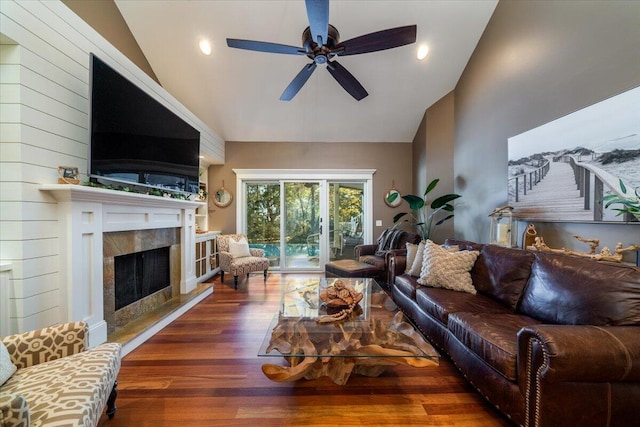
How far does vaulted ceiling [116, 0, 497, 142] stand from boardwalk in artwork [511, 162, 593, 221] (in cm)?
238

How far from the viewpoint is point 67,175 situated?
6.22 feet

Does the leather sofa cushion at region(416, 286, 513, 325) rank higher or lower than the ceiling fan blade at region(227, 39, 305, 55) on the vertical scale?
lower

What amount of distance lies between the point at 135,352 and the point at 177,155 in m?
2.22

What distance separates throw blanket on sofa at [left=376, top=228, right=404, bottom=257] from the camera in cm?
423

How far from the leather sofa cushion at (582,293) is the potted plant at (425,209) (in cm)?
203

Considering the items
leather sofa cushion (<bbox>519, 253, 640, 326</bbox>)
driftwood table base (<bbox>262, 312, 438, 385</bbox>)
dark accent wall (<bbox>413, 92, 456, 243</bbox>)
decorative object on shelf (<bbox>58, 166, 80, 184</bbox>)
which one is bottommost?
driftwood table base (<bbox>262, 312, 438, 385</bbox>)

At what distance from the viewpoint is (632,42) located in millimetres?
1794

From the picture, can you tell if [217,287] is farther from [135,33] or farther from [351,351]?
[135,33]

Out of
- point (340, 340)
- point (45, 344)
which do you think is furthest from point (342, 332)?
point (45, 344)

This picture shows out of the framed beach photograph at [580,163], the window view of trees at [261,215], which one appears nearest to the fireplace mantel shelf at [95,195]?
the window view of trees at [261,215]

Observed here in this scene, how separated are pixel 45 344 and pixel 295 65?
13.2 feet

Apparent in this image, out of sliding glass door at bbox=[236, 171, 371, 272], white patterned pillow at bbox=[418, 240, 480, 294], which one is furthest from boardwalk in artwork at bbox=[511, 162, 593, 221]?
sliding glass door at bbox=[236, 171, 371, 272]

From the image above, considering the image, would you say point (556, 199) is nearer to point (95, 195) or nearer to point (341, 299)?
point (341, 299)

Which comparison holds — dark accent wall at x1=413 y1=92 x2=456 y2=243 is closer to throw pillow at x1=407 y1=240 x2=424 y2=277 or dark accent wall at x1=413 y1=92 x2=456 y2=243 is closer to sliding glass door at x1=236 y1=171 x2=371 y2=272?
sliding glass door at x1=236 y1=171 x2=371 y2=272
